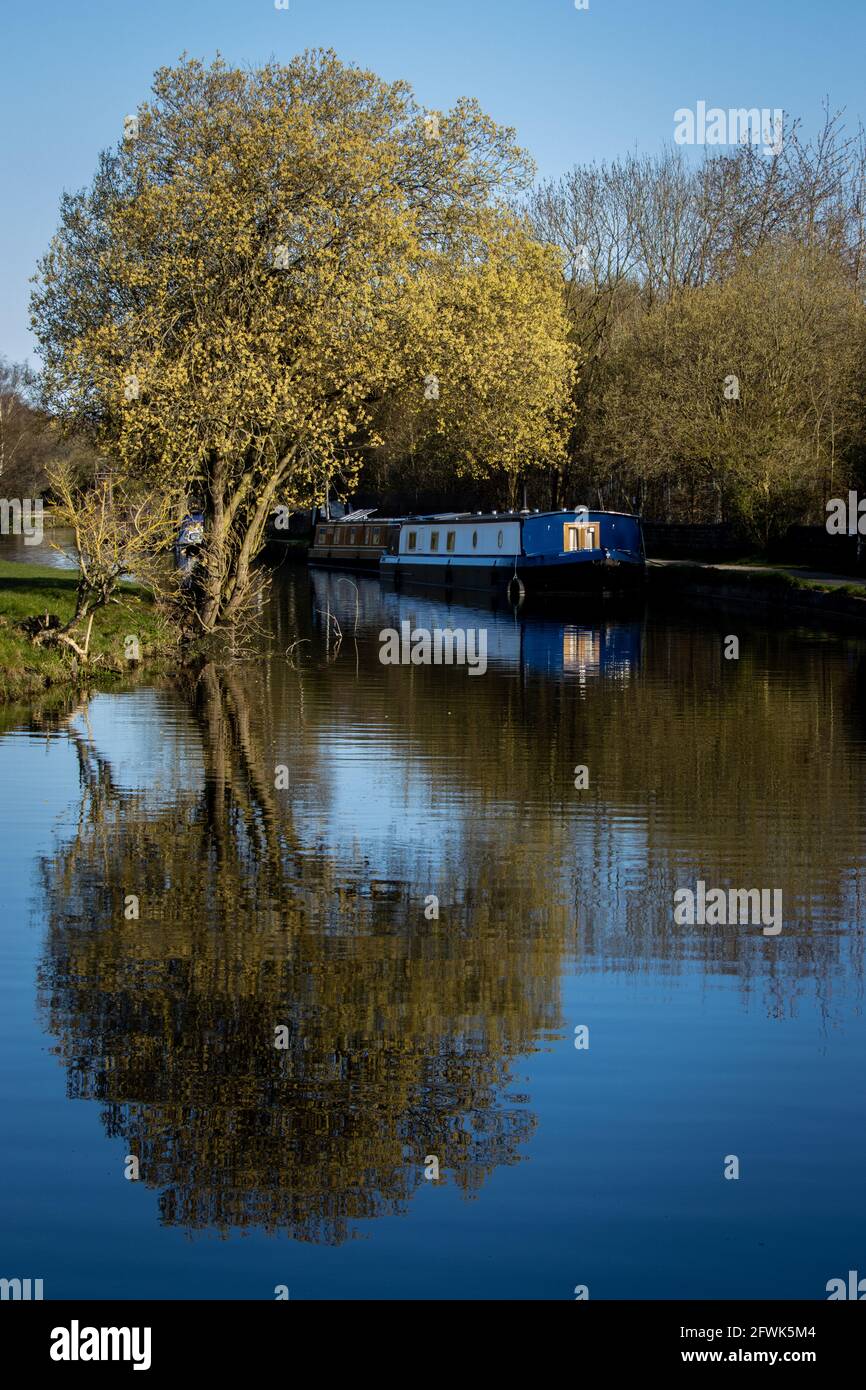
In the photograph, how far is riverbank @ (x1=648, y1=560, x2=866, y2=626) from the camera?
119ft

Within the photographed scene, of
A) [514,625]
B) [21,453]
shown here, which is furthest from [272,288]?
[21,453]

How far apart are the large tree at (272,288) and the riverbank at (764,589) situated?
32.3 feet

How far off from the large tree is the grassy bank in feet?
4.45

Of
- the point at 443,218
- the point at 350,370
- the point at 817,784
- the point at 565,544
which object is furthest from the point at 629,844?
the point at 565,544

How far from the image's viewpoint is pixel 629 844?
12648mm

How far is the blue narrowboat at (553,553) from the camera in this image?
149ft

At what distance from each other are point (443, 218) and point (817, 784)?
16.5 metres

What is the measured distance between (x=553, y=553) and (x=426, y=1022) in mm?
38456

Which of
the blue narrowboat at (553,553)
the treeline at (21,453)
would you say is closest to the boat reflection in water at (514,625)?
the blue narrowboat at (553,553)

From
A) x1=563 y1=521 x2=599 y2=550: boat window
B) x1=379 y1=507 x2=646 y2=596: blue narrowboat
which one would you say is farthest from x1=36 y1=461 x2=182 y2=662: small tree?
x1=563 y1=521 x2=599 y2=550: boat window

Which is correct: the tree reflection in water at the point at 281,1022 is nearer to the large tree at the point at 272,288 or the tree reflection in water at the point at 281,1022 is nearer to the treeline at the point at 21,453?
the large tree at the point at 272,288

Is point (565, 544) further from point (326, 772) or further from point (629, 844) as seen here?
point (629, 844)
